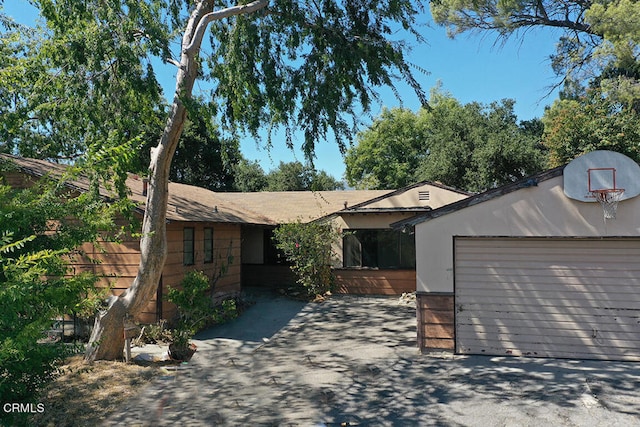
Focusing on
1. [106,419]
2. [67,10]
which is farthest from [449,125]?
[106,419]

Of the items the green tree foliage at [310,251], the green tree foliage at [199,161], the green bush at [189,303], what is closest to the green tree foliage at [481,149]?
the green tree foliage at [310,251]

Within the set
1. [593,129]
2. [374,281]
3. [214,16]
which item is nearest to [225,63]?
[214,16]

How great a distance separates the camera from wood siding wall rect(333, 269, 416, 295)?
1544 cm

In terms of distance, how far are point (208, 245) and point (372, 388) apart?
765cm

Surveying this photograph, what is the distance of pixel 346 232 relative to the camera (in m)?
15.7

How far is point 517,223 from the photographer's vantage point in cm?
813

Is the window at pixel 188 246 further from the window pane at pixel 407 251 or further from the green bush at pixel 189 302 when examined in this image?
the window pane at pixel 407 251

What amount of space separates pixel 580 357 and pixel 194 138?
88.8 feet

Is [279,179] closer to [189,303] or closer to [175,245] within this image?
[175,245]

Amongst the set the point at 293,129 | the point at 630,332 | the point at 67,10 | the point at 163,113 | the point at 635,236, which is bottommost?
the point at 630,332

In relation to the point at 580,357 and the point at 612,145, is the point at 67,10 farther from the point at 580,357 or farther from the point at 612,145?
the point at 612,145

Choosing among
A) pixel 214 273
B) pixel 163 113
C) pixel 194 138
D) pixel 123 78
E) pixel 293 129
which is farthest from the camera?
pixel 194 138

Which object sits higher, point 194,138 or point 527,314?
point 194,138

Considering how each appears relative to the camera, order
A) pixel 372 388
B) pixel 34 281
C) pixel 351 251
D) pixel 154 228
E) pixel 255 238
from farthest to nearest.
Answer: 1. pixel 255 238
2. pixel 351 251
3. pixel 154 228
4. pixel 372 388
5. pixel 34 281
